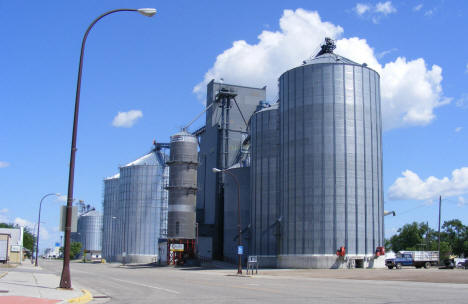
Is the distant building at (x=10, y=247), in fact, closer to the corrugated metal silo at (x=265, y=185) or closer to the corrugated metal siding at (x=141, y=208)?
the corrugated metal siding at (x=141, y=208)

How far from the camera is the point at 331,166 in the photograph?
193 ft

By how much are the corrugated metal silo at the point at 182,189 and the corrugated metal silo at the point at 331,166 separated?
→ 18802 millimetres

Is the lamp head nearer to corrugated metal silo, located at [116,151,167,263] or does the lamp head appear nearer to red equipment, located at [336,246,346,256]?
red equipment, located at [336,246,346,256]

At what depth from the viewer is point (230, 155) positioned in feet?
282

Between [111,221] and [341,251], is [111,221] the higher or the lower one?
the higher one

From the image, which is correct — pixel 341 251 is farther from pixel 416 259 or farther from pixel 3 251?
pixel 3 251

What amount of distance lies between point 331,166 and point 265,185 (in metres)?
11.6

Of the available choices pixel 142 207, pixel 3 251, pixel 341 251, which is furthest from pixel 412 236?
pixel 3 251

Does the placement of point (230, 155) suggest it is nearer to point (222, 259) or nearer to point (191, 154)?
point (191, 154)

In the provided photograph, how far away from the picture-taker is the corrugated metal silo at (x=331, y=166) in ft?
191

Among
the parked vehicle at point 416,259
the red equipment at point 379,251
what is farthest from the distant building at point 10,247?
the parked vehicle at point 416,259

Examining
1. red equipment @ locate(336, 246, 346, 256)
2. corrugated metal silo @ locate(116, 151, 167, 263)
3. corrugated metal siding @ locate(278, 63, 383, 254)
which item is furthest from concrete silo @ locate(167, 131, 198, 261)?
red equipment @ locate(336, 246, 346, 256)

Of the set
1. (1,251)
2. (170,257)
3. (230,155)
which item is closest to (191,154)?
(230,155)

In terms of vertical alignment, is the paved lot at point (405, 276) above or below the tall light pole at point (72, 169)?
below
